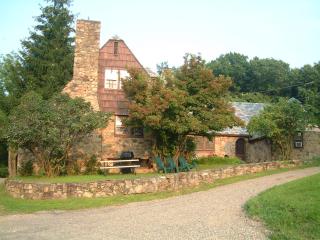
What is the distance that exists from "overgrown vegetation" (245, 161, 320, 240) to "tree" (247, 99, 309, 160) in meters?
10.5

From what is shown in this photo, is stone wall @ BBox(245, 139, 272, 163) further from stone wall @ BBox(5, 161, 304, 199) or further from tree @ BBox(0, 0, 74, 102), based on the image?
tree @ BBox(0, 0, 74, 102)

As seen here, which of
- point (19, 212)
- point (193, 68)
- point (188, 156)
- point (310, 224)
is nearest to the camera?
point (310, 224)

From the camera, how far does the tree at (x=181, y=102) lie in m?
20.6

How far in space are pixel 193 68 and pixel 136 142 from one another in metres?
5.91

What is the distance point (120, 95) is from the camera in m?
25.4

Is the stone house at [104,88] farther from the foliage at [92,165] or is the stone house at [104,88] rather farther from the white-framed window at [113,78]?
the foliage at [92,165]

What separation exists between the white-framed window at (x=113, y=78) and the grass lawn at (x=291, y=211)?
1424 centimetres

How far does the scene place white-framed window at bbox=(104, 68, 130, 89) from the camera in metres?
25.5

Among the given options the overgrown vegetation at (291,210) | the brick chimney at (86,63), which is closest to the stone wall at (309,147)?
the brick chimney at (86,63)

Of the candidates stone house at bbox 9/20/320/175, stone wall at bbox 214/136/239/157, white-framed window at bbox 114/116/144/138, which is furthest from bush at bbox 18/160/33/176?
stone wall at bbox 214/136/239/157

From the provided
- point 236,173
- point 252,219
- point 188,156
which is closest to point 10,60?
point 188,156

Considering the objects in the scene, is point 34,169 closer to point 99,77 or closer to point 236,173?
point 99,77

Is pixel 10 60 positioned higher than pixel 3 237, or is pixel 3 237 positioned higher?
pixel 10 60

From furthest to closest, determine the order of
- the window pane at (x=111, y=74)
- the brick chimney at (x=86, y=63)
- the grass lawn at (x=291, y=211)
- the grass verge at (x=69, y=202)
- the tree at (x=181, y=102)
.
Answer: the window pane at (x=111, y=74)
the brick chimney at (x=86, y=63)
the tree at (x=181, y=102)
the grass verge at (x=69, y=202)
the grass lawn at (x=291, y=211)
